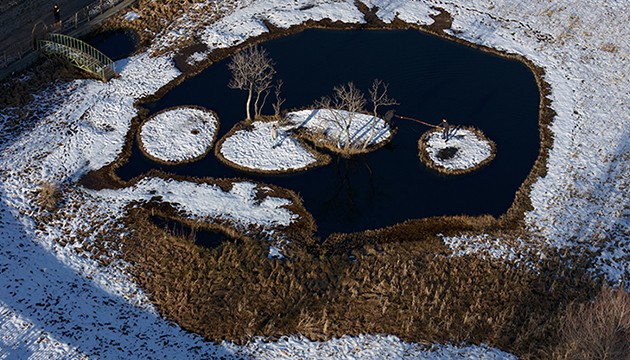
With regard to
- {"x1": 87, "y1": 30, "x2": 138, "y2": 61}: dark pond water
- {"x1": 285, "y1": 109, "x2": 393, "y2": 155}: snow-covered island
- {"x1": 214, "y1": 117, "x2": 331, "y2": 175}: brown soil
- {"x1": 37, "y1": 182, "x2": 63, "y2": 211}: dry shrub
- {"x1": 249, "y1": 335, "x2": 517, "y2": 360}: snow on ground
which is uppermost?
{"x1": 87, "y1": 30, "x2": 138, "y2": 61}: dark pond water

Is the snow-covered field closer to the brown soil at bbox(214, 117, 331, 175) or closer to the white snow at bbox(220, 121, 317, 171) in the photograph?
the brown soil at bbox(214, 117, 331, 175)

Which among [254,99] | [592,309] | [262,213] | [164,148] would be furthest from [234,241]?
[592,309]

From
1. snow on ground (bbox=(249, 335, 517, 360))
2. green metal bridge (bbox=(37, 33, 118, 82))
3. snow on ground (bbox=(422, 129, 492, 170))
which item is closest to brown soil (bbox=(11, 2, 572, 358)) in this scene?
snow on ground (bbox=(249, 335, 517, 360))

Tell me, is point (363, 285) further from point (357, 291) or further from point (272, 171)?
point (272, 171)

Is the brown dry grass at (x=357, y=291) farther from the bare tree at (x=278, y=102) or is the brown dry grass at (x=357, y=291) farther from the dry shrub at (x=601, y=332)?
the bare tree at (x=278, y=102)

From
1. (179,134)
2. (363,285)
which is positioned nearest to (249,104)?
(179,134)

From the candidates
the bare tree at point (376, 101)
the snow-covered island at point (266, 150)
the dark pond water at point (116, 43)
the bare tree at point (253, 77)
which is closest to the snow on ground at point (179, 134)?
the snow-covered island at point (266, 150)
